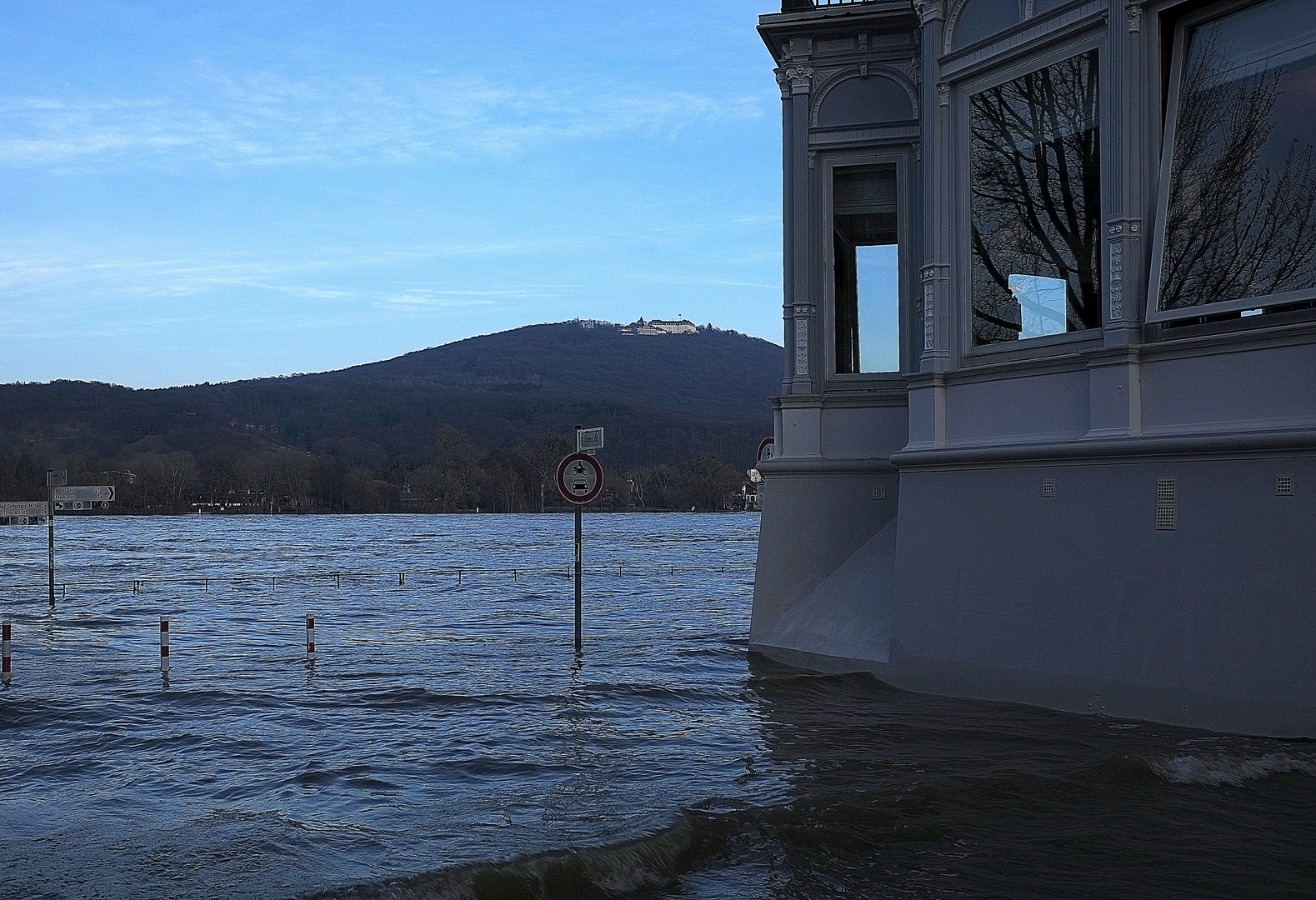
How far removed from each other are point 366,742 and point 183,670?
8.37 metres

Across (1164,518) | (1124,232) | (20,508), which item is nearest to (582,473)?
(1124,232)

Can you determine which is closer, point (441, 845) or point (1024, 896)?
point (1024, 896)

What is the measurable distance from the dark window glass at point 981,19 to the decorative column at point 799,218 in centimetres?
308

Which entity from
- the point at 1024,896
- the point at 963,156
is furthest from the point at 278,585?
the point at 1024,896

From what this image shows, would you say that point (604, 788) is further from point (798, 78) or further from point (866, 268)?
point (798, 78)

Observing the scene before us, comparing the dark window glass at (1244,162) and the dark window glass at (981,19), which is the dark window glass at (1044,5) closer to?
the dark window glass at (981,19)

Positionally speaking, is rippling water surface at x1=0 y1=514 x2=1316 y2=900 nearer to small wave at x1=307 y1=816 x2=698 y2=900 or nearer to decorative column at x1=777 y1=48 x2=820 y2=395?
small wave at x1=307 y1=816 x2=698 y2=900

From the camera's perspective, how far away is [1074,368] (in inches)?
475

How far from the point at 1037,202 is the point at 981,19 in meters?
2.03

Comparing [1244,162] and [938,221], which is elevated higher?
[938,221]

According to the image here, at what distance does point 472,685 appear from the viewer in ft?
56.6

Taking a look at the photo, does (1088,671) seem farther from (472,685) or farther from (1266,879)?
(472,685)

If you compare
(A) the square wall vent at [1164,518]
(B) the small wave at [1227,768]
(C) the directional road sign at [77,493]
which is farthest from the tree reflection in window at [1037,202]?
(C) the directional road sign at [77,493]

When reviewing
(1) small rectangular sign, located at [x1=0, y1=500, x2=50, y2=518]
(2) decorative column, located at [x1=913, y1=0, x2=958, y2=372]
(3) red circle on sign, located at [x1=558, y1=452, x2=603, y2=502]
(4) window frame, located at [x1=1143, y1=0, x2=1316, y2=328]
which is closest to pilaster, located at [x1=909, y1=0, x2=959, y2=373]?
(2) decorative column, located at [x1=913, y1=0, x2=958, y2=372]
